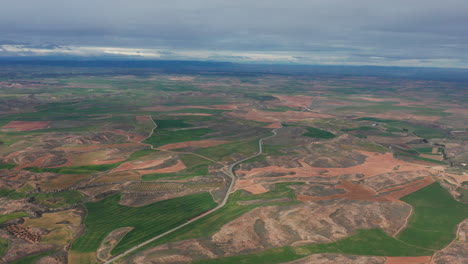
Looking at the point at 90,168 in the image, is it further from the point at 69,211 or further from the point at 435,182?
the point at 435,182

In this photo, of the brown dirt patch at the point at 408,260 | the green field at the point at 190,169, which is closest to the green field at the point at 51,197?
the green field at the point at 190,169

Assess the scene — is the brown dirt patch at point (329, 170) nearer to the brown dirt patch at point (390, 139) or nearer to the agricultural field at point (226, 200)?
the agricultural field at point (226, 200)

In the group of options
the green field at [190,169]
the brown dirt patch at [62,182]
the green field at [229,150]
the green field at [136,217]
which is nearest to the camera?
the green field at [136,217]

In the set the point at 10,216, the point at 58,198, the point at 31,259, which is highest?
the point at 58,198

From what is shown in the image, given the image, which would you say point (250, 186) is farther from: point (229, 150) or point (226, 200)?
point (229, 150)

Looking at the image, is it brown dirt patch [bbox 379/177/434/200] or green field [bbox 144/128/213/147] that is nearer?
brown dirt patch [bbox 379/177/434/200]

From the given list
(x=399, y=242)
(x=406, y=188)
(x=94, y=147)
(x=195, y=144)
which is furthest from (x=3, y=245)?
(x=406, y=188)

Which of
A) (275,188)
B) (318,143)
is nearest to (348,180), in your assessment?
(275,188)

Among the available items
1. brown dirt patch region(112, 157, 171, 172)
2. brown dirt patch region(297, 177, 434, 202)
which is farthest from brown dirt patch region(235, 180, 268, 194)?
brown dirt patch region(112, 157, 171, 172)

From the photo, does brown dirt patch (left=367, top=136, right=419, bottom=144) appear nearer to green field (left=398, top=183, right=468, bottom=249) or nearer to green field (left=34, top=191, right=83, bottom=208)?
green field (left=398, top=183, right=468, bottom=249)

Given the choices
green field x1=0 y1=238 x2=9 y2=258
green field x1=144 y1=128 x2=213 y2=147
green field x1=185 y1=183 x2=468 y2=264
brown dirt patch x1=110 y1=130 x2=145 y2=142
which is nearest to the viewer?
green field x1=0 y1=238 x2=9 y2=258
